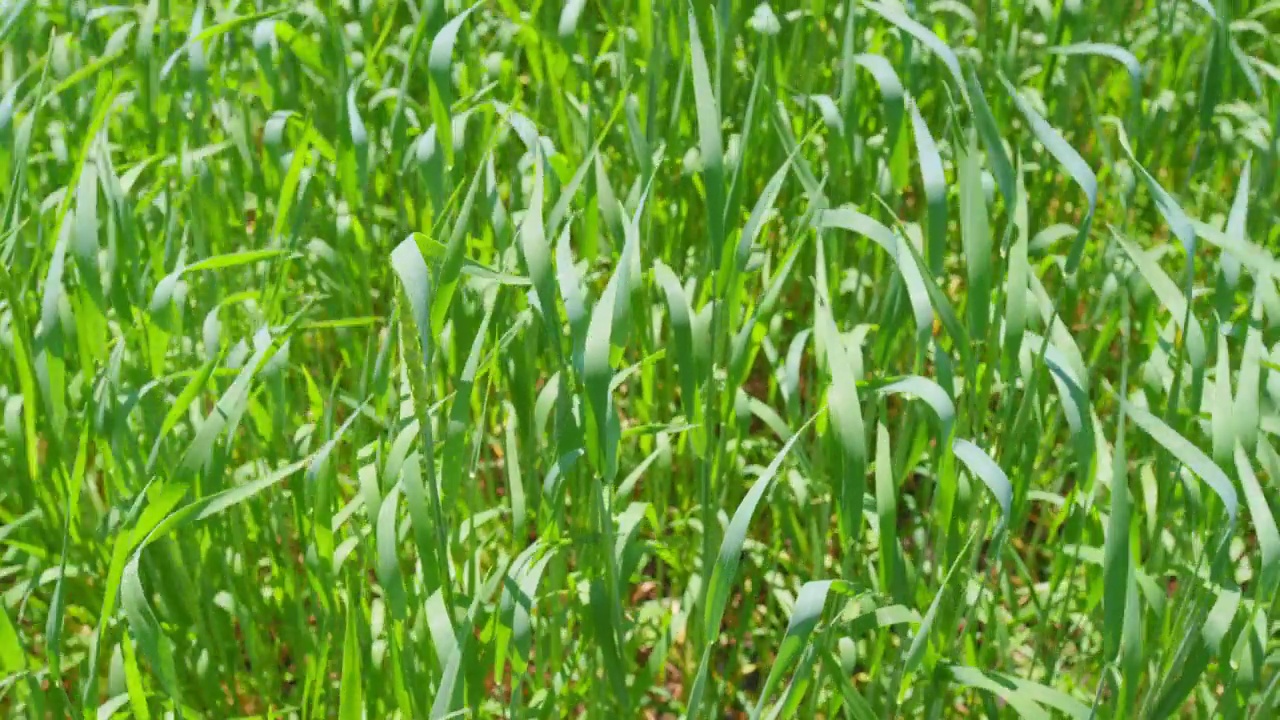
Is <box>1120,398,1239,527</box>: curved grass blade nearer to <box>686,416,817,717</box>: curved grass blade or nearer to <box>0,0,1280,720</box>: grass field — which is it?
<box>0,0,1280,720</box>: grass field

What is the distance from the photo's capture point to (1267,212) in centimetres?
138

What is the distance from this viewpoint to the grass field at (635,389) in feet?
2.85

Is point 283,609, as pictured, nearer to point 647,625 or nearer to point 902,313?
point 647,625

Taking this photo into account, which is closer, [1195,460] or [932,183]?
[1195,460]

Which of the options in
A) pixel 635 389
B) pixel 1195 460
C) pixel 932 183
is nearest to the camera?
pixel 1195 460

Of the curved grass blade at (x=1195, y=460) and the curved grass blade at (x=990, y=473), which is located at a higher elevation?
the curved grass blade at (x=1195, y=460)

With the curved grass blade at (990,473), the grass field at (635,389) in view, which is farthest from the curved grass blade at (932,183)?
the curved grass blade at (990,473)

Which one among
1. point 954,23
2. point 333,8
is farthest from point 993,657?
point 333,8

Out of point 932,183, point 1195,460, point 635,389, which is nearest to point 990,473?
point 1195,460

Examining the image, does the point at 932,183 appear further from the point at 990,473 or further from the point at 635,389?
the point at 635,389

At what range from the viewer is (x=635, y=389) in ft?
4.83

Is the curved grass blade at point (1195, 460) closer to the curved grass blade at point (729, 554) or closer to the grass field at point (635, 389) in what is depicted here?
the grass field at point (635, 389)

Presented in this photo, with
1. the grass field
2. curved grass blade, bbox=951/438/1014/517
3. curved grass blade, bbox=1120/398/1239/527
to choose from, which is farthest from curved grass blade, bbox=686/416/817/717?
curved grass blade, bbox=1120/398/1239/527

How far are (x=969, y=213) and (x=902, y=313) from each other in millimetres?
248
